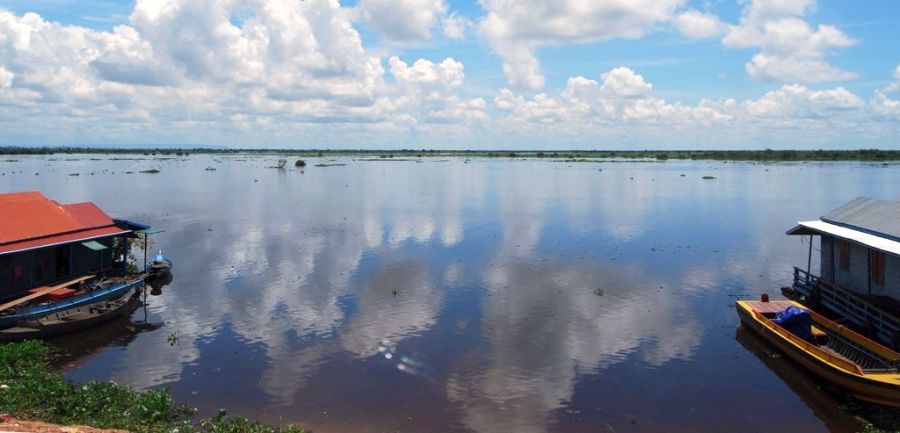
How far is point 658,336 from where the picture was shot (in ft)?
77.8

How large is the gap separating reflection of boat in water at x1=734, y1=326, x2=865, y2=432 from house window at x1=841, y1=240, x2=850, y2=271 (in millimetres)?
5184

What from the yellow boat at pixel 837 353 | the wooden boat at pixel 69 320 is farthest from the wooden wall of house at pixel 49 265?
the yellow boat at pixel 837 353

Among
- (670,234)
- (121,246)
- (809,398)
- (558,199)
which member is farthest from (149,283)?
(558,199)

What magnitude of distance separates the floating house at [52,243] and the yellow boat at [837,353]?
28663mm

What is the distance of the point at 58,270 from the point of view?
2831 cm

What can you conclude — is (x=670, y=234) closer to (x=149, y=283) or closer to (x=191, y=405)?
(x=149, y=283)

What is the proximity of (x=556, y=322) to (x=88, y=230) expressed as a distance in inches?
880

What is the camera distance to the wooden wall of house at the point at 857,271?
862 inches

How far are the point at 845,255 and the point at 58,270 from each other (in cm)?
3436

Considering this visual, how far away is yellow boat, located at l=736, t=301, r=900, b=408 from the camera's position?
54.6ft

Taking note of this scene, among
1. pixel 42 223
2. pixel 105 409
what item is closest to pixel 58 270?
pixel 42 223

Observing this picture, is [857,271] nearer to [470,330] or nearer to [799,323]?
[799,323]

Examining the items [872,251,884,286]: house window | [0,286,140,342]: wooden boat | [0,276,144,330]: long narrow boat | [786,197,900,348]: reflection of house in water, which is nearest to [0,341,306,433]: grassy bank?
[0,286,140,342]: wooden boat

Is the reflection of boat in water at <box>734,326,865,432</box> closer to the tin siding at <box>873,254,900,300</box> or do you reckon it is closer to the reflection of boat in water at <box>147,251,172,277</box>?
the tin siding at <box>873,254,900,300</box>
